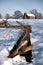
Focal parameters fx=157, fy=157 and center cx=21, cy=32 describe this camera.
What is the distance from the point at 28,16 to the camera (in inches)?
2135

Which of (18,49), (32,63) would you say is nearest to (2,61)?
(18,49)

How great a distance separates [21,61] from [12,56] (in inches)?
11.7

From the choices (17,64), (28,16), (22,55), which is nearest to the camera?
(17,64)

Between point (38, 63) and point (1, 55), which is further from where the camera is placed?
point (1, 55)

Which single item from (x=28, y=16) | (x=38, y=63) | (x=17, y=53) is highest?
(x=17, y=53)

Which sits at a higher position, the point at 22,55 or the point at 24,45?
the point at 24,45

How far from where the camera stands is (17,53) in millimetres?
4277

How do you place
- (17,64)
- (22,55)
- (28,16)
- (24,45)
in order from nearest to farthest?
(17,64), (24,45), (22,55), (28,16)

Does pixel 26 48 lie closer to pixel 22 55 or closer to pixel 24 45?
pixel 24 45

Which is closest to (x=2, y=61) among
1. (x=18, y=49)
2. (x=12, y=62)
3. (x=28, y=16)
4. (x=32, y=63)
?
(x=12, y=62)

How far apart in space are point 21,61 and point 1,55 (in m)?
0.77

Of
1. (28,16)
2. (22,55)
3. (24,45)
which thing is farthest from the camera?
(28,16)

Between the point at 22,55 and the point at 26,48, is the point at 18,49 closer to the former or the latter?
the point at 26,48

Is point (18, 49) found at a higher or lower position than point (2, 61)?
higher
